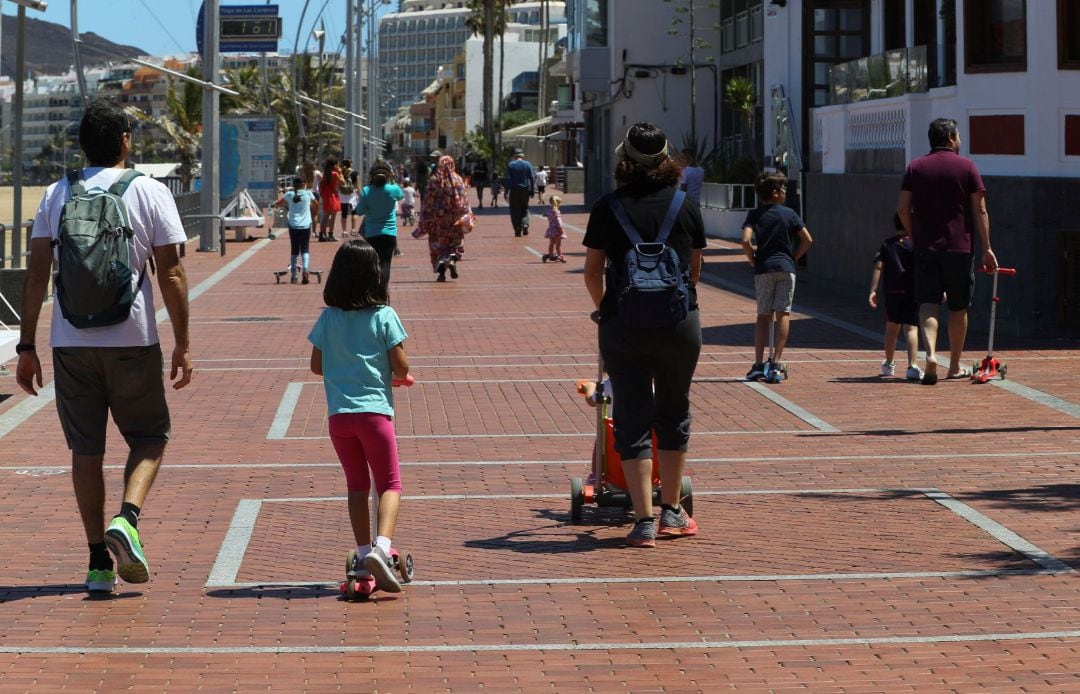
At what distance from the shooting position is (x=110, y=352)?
6.66 meters

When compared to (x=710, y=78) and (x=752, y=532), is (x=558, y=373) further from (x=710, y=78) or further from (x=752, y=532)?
(x=710, y=78)

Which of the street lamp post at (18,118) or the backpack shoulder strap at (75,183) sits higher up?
the street lamp post at (18,118)

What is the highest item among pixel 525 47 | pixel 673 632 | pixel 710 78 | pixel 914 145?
pixel 525 47

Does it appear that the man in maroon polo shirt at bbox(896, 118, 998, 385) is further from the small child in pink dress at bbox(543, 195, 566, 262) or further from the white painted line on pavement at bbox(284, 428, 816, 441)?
the small child in pink dress at bbox(543, 195, 566, 262)

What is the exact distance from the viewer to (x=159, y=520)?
27.0 ft

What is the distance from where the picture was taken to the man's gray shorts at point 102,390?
6680 mm

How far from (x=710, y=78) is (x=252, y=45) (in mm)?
12980

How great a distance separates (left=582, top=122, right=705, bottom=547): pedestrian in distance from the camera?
7.43 m

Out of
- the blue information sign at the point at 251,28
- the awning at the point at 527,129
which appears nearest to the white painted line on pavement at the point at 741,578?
the blue information sign at the point at 251,28

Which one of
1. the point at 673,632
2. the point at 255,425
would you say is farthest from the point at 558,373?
the point at 673,632

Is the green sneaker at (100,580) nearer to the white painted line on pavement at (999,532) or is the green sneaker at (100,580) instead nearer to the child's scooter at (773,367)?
the white painted line on pavement at (999,532)

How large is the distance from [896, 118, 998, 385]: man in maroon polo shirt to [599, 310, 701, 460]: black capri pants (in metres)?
5.47

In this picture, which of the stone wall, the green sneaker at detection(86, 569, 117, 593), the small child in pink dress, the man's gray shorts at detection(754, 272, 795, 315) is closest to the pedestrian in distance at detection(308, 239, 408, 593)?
the green sneaker at detection(86, 569, 117, 593)

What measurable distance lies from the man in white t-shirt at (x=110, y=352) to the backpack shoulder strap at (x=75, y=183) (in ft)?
0.06
